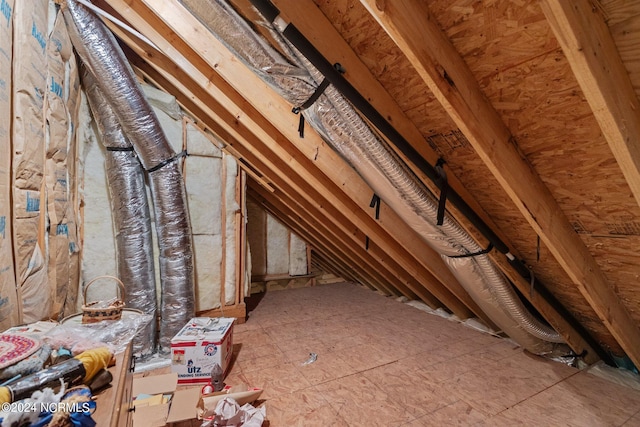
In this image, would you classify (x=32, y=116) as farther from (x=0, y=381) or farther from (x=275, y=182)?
(x=275, y=182)

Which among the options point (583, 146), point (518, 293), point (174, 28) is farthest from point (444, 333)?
point (174, 28)

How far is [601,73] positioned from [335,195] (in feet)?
5.47

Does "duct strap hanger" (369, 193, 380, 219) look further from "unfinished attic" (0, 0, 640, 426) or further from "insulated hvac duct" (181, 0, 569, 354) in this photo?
"insulated hvac duct" (181, 0, 569, 354)

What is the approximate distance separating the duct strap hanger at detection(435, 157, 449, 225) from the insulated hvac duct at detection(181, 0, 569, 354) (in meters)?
0.07

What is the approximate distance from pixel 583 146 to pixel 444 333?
2224 millimetres

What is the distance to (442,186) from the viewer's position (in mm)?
1504

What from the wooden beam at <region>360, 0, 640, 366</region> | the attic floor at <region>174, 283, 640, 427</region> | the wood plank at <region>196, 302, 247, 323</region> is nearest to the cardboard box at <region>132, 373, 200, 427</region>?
the attic floor at <region>174, 283, 640, 427</region>

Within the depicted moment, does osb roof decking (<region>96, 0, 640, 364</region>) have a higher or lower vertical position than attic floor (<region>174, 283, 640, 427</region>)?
higher

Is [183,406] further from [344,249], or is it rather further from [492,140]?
[344,249]

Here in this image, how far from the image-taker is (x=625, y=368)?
7.16 feet

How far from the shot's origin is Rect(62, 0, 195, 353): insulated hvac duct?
6.35ft

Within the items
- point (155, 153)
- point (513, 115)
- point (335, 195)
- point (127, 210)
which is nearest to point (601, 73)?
point (513, 115)

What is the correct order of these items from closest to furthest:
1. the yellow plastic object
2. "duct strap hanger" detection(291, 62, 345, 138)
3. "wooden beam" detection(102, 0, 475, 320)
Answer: the yellow plastic object
"duct strap hanger" detection(291, 62, 345, 138)
"wooden beam" detection(102, 0, 475, 320)

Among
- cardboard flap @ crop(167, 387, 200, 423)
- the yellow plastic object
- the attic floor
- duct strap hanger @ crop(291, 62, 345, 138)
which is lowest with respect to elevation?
the attic floor
